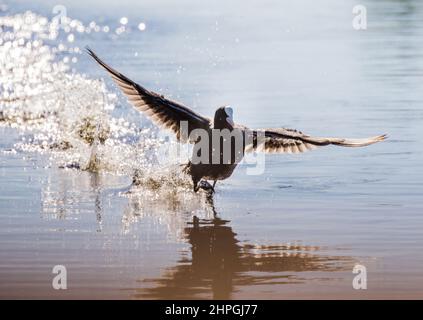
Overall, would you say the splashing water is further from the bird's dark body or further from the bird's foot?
the bird's dark body

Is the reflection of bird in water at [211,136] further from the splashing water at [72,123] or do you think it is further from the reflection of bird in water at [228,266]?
the reflection of bird in water at [228,266]

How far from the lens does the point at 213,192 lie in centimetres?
1027

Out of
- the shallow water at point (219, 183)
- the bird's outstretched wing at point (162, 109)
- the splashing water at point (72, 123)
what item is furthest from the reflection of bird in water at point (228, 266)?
the splashing water at point (72, 123)

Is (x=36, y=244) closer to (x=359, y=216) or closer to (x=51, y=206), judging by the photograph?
(x=51, y=206)

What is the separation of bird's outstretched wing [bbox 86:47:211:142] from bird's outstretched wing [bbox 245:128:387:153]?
53 cm

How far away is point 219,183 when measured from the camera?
Result: 10.7 meters

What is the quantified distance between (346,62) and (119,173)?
7.75 metres

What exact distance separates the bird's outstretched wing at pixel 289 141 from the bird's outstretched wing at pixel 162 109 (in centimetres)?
53

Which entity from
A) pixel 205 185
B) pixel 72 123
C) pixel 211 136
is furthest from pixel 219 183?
pixel 72 123

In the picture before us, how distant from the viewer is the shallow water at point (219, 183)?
25.0ft

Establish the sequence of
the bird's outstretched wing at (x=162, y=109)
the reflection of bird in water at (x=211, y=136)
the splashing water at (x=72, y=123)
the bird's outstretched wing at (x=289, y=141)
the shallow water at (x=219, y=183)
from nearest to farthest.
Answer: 1. the shallow water at (x=219, y=183)
2. the bird's outstretched wing at (x=289, y=141)
3. the reflection of bird in water at (x=211, y=136)
4. the bird's outstretched wing at (x=162, y=109)
5. the splashing water at (x=72, y=123)

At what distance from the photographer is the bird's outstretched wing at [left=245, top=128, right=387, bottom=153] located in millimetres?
9469

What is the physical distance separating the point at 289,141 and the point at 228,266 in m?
2.72
